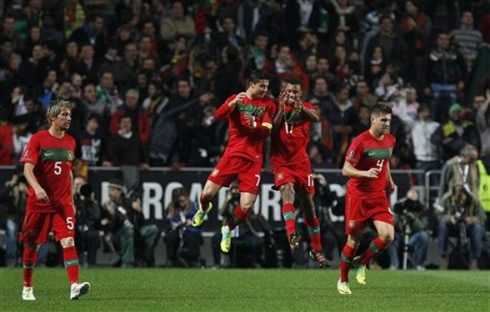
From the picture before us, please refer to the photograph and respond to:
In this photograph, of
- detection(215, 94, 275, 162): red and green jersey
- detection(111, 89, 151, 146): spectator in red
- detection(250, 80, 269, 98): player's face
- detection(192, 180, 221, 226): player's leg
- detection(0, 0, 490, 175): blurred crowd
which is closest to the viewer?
detection(250, 80, 269, 98): player's face

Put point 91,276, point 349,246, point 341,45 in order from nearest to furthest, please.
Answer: point 349,246
point 91,276
point 341,45

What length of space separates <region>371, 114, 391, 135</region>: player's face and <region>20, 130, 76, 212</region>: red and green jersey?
3652 mm

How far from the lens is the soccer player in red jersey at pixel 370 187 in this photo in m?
18.8

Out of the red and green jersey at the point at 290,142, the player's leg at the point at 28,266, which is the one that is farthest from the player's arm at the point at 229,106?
the player's leg at the point at 28,266

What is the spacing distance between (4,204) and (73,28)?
230 inches

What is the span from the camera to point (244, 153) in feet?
69.4

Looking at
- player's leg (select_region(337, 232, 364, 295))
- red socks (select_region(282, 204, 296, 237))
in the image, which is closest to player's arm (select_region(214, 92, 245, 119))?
red socks (select_region(282, 204, 296, 237))

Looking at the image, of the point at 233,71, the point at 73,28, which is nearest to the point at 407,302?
the point at 233,71

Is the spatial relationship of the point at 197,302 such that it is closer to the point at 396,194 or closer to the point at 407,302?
the point at 407,302

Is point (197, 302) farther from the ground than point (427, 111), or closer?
closer

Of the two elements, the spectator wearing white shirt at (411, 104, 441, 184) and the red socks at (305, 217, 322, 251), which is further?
the spectator wearing white shirt at (411, 104, 441, 184)

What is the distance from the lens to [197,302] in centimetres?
1797

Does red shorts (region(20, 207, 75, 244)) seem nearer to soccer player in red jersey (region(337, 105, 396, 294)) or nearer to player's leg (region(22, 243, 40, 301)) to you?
player's leg (region(22, 243, 40, 301))

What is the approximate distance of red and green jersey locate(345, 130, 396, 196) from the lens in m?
18.8
